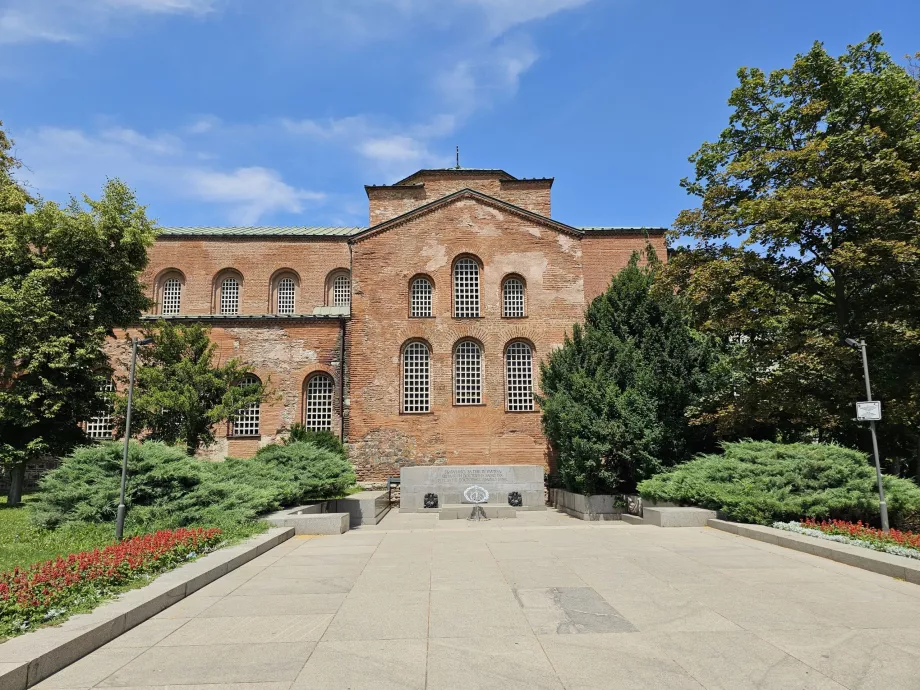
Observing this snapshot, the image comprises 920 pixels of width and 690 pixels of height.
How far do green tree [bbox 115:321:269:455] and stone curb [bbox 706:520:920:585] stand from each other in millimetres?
15046

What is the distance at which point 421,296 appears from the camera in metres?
26.8

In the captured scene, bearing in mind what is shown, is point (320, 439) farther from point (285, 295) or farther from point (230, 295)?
point (230, 295)

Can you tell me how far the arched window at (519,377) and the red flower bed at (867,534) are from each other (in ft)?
48.7

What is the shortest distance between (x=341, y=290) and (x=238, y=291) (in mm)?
5866

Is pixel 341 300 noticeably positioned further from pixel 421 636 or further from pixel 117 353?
pixel 421 636

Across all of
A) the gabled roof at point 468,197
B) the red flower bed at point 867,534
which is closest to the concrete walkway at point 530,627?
the red flower bed at point 867,534

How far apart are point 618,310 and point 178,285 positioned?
25.4 meters

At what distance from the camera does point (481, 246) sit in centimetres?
2683

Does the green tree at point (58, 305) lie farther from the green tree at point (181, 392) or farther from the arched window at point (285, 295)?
the arched window at point (285, 295)

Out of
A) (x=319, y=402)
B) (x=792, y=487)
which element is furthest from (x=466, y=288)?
(x=792, y=487)

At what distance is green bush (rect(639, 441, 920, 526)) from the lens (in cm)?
1171

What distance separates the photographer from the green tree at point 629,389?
17359 millimetres

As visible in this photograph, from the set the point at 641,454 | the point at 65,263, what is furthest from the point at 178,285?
the point at 641,454

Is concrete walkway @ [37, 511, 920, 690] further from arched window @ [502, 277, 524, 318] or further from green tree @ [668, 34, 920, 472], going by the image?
arched window @ [502, 277, 524, 318]
